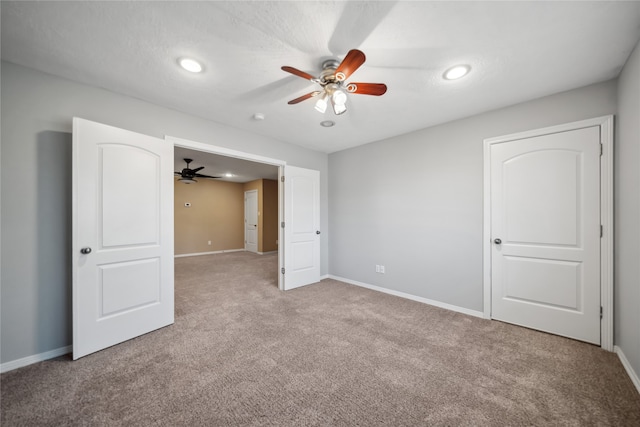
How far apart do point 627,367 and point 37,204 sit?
5.01 m

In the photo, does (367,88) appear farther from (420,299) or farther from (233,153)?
(420,299)

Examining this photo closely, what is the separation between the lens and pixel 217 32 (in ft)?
5.32

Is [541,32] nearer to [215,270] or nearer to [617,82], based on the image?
[617,82]

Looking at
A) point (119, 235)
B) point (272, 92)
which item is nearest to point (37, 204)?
point (119, 235)

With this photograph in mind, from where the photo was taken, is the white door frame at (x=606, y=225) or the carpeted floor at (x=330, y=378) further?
the white door frame at (x=606, y=225)

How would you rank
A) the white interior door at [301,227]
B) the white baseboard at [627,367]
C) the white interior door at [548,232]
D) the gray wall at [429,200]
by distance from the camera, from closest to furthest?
1. the white baseboard at [627,367]
2. the white interior door at [548,232]
3. the gray wall at [429,200]
4. the white interior door at [301,227]

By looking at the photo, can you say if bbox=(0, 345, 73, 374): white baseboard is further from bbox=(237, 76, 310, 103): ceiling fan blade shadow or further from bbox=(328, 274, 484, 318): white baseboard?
bbox=(328, 274, 484, 318): white baseboard

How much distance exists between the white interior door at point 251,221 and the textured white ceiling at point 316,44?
18.8 feet

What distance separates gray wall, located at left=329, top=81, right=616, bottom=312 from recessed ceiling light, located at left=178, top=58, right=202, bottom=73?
2.79 metres

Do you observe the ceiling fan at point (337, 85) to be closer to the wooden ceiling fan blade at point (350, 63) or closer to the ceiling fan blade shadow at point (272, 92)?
the wooden ceiling fan blade at point (350, 63)

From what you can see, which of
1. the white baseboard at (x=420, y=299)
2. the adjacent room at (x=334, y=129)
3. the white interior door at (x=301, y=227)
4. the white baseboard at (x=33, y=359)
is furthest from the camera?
the white interior door at (x=301, y=227)

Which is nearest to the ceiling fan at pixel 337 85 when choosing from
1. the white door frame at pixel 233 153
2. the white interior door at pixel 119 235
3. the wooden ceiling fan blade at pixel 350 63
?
the wooden ceiling fan blade at pixel 350 63

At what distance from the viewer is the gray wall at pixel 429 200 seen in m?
2.61

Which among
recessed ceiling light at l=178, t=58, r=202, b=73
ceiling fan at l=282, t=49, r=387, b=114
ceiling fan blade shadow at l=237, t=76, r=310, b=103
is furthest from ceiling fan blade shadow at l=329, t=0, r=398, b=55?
recessed ceiling light at l=178, t=58, r=202, b=73
